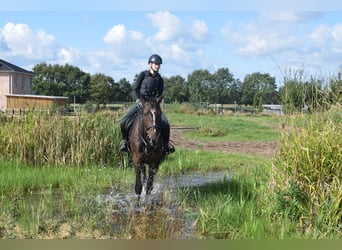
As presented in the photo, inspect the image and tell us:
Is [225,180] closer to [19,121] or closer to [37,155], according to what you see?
[37,155]

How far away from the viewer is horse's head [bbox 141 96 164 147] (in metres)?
7.51

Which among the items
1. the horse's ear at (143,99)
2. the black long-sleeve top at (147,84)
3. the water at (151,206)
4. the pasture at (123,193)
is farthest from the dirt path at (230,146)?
the horse's ear at (143,99)

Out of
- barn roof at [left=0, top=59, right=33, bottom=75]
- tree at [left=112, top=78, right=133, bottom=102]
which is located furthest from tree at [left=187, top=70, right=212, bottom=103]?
barn roof at [left=0, top=59, right=33, bottom=75]

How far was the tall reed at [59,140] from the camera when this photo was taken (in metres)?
11.2

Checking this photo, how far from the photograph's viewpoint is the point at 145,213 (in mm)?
6898

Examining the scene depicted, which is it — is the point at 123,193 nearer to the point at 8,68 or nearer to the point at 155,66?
the point at 155,66

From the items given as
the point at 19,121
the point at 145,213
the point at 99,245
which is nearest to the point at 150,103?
the point at 145,213

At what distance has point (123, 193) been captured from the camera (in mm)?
8734

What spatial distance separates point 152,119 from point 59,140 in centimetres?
460

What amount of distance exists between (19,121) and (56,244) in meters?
9.01

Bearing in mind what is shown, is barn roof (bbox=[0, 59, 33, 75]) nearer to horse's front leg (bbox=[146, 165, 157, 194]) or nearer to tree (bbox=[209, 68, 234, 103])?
tree (bbox=[209, 68, 234, 103])

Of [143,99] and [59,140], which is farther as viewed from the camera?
[59,140]

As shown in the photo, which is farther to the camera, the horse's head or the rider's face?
the rider's face

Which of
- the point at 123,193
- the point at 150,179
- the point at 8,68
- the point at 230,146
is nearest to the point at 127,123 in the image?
the point at 150,179
